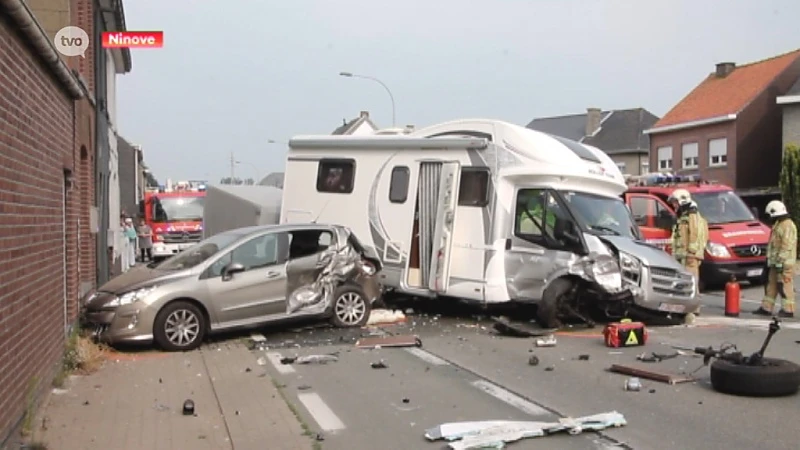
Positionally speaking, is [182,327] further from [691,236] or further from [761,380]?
[691,236]

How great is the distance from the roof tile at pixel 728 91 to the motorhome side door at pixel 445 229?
30513 mm

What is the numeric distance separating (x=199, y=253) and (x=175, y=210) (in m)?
22.1

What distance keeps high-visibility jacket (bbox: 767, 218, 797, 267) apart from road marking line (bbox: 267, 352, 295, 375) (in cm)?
778

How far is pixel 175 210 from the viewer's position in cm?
3356

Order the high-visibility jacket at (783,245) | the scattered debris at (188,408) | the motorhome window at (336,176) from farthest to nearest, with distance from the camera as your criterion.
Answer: the motorhome window at (336,176), the high-visibility jacket at (783,245), the scattered debris at (188,408)

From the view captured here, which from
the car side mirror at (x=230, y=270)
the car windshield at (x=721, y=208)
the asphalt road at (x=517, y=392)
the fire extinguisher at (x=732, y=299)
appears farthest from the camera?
the car windshield at (x=721, y=208)

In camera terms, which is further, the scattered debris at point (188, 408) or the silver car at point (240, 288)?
the silver car at point (240, 288)

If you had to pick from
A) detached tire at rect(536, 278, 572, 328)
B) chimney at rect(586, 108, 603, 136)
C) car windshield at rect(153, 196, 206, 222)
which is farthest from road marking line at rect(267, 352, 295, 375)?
chimney at rect(586, 108, 603, 136)

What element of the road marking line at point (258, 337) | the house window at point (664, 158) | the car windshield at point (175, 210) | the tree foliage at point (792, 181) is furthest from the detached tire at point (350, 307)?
the house window at point (664, 158)

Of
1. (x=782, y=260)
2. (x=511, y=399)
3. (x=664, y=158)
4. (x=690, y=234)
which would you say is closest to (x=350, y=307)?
(x=511, y=399)

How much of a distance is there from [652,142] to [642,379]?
40434 mm

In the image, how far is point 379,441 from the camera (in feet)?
21.9

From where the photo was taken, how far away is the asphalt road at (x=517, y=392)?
264 inches

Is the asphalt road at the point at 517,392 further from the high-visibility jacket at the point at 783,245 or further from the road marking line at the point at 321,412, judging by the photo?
the high-visibility jacket at the point at 783,245
